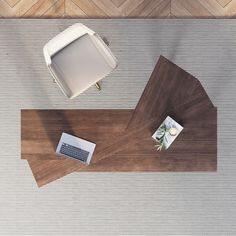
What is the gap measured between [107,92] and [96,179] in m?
0.56

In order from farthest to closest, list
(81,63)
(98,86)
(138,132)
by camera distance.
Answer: (98,86) → (81,63) → (138,132)

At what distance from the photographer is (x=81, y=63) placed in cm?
242

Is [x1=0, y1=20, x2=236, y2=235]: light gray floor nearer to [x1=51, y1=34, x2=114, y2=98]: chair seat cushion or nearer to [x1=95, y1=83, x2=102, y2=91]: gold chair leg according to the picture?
[x1=95, y1=83, x2=102, y2=91]: gold chair leg

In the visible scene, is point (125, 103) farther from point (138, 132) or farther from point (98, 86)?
point (138, 132)

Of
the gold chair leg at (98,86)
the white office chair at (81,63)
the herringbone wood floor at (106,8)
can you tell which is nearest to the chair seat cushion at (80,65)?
the white office chair at (81,63)

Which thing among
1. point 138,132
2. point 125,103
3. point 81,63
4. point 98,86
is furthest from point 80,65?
point 138,132

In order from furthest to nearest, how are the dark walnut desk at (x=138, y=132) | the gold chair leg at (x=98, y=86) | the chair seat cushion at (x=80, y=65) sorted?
the gold chair leg at (x=98, y=86)
the chair seat cushion at (x=80, y=65)
the dark walnut desk at (x=138, y=132)

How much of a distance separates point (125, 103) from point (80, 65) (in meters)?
0.42

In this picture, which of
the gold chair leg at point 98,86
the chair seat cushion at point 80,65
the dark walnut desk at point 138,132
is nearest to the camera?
the dark walnut desk at point 138,132

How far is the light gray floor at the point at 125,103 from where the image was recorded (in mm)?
2670

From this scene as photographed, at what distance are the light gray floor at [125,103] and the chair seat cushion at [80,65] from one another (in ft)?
0.82

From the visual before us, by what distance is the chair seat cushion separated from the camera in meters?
2.40

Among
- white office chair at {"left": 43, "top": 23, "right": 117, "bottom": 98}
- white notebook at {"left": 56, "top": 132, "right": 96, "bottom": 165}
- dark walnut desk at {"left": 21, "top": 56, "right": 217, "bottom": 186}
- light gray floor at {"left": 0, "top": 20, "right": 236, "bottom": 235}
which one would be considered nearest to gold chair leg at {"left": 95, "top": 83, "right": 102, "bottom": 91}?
light gray floor at {"left": 0, "top": 20, "right": 236, "bottom": 235}

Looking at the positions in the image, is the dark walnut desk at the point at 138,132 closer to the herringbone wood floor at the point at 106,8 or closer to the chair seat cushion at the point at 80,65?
the chair seat cushion at the point at 80,65
